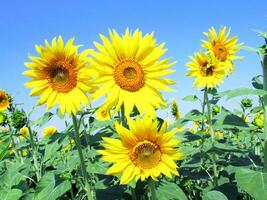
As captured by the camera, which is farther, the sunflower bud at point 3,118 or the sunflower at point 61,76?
the sunflower bud at point 3,118

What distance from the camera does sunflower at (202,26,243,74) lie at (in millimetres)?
5340

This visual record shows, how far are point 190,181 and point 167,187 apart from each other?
2.45ft

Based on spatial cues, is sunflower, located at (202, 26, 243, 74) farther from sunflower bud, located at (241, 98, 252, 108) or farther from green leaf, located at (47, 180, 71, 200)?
green leaf, located at (47, 180, 71, 200)

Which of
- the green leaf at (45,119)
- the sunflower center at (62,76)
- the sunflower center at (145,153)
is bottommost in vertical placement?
the sunflower center at (145,153)

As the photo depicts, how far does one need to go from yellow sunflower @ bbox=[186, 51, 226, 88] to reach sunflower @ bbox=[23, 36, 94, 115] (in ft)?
6.19

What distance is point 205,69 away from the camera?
191 inches

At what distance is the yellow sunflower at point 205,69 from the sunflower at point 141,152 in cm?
210

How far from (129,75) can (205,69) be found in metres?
1.96

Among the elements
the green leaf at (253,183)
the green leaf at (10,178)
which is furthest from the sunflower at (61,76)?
the green leaf at (253,183)

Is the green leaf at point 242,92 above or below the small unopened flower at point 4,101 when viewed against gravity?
below

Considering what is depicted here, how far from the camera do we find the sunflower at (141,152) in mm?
2645

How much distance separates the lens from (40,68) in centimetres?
315

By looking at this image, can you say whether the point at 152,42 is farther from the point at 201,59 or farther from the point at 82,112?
the point at 201,59

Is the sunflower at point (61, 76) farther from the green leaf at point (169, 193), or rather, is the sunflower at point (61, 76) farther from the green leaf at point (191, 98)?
the green leaf at point (191, 98)
